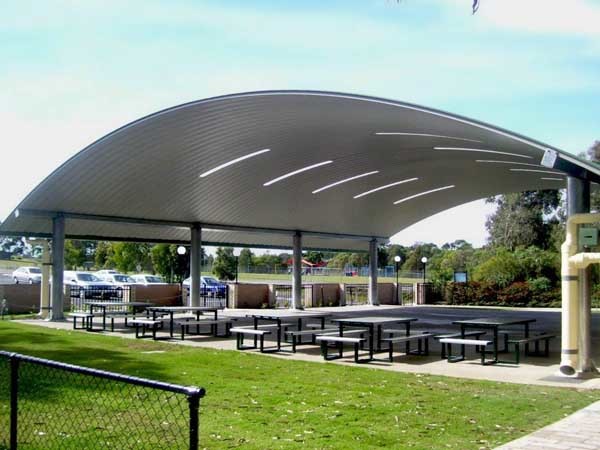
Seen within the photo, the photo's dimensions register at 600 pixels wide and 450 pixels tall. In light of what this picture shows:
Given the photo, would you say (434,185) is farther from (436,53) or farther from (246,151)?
(436,53)

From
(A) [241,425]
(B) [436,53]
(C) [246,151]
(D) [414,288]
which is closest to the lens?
(A) [241,425]

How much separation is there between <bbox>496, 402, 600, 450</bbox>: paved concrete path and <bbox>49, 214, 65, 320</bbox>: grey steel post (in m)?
17.7

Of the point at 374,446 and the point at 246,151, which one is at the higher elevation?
the point at 246,151

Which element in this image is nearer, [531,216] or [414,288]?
[414,288]

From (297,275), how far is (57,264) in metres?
11.9

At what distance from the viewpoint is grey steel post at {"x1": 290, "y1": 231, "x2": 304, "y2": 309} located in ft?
101

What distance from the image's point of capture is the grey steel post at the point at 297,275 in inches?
1213

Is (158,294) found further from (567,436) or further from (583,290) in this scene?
(567,436)

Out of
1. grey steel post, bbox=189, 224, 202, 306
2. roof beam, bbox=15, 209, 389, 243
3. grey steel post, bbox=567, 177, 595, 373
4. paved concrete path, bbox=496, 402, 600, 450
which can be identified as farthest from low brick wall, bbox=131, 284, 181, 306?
paved concrete path, bbox=496, 402, 600, 450

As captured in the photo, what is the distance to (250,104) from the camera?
653 inches

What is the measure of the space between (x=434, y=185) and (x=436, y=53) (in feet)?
68.7

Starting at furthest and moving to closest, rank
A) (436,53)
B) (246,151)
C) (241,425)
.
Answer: (246,151), (436,53), (241,425)

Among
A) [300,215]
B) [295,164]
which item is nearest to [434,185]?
[300,215]

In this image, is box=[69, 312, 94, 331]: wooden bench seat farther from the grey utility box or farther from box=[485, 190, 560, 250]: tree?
box=[485, 190, 560, 250]: tree
